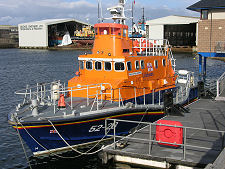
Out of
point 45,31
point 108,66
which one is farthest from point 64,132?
point 45,31

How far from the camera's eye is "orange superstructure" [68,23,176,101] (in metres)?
13.8

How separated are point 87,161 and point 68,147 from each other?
99cm

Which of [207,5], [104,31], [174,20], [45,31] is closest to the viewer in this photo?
[104,31]

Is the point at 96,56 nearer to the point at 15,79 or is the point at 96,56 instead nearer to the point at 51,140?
the point at 51,140

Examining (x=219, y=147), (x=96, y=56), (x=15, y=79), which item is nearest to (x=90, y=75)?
(x=96, y=56)

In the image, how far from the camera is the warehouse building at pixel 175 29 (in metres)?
72.7

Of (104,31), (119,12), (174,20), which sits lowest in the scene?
(104,31)

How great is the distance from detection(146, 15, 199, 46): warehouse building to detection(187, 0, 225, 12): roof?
157ft

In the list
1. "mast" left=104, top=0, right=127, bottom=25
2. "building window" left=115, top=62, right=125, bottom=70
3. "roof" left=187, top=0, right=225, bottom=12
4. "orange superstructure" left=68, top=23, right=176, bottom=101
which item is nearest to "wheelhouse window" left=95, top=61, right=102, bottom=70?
"orange superstructure" left=68, top=23, right=176, bottom=101

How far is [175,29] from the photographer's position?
83188 millimetres

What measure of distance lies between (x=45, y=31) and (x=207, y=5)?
250 feet

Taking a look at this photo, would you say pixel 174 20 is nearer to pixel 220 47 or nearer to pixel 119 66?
pixel 220 47

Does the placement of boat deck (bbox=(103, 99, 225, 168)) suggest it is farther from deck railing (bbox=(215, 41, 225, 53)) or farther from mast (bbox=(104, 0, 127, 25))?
deck railing (bbox=(215, 41, 225, 53))

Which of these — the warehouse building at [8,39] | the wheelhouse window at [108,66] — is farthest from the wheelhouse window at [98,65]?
the warehouse building at [8,39]
